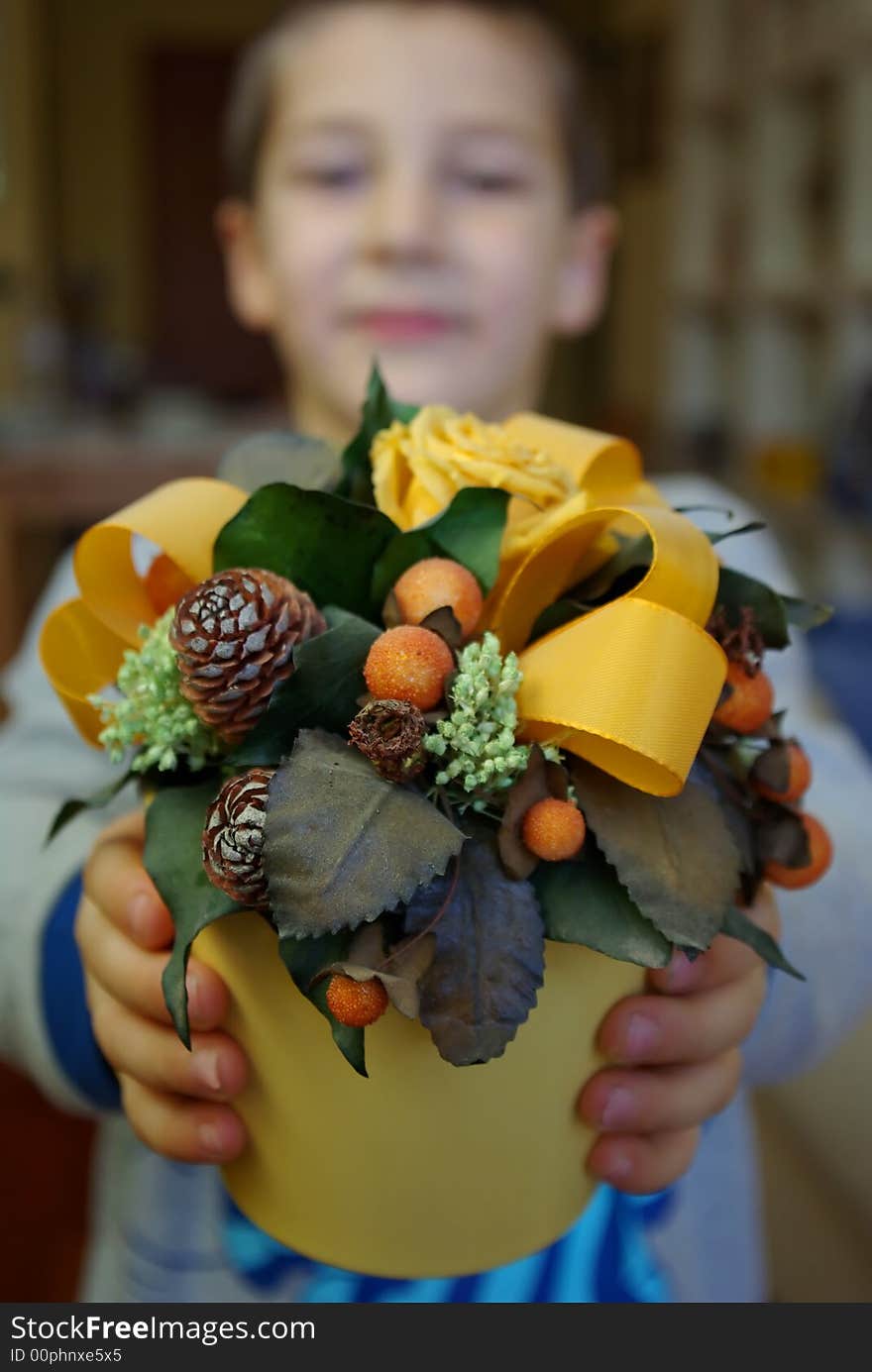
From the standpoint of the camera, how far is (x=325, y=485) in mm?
402

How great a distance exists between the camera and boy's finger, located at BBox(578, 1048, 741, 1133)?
15.7 inches

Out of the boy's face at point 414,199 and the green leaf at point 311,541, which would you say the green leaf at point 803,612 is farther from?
the boy's face at point 414,199

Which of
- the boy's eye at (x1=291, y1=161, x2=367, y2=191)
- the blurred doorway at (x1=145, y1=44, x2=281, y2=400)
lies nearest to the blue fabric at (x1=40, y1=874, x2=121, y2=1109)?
the boy's eye at (x1=291, y1=161, x2=367, y2=191)

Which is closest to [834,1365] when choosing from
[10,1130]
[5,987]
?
A: [5,987]

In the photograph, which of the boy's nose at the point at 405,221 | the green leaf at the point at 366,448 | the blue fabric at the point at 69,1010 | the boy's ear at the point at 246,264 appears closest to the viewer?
the green leaf at the point at 366,448

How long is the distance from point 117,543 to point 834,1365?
13.7 inches

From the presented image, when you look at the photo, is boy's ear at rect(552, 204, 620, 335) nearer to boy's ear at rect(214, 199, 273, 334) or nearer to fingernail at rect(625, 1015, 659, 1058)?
boy's ear at rect(214, 199, 273, 334)

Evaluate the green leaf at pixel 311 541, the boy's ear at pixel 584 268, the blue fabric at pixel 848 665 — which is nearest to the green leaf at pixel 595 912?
the green leaf at pixel 311 541

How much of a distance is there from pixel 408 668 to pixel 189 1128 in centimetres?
19

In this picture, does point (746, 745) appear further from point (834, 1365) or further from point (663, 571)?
point (834, 1365)

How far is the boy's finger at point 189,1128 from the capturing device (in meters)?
0.40

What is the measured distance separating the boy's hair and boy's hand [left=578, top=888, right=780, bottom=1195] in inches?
23.8

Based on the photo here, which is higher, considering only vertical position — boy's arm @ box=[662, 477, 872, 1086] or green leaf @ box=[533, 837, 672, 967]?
green leaf @ box=[533, 837, 672, 967]

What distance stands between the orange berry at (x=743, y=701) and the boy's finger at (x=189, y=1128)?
21 cm
